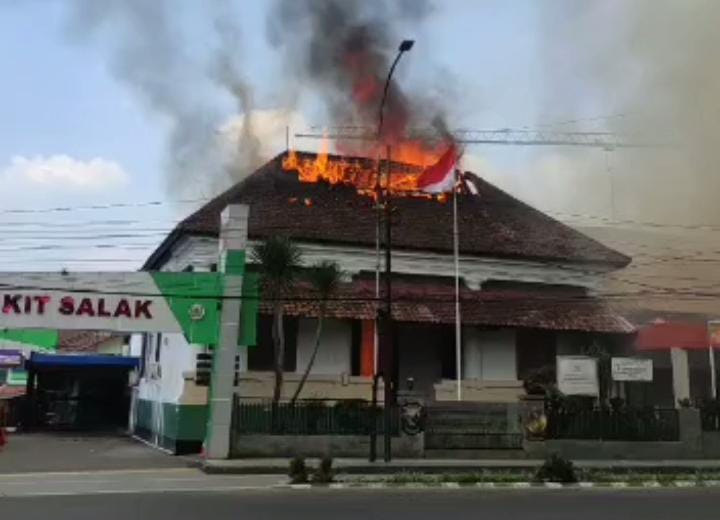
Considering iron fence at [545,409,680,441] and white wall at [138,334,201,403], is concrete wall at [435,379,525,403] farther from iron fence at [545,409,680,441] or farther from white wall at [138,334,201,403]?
white wall at [138,334,201,403]

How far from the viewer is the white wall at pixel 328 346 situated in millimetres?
29516

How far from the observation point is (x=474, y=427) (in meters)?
24.6

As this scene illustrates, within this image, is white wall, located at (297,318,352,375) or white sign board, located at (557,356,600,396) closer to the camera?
white sign board, located at (557,356,600,396)

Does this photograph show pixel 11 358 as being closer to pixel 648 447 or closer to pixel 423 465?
pixel 423 465

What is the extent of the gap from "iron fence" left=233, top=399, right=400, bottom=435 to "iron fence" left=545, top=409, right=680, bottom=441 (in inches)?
191

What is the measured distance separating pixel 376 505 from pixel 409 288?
54.7 feet

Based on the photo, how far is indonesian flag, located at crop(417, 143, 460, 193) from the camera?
94.2ft

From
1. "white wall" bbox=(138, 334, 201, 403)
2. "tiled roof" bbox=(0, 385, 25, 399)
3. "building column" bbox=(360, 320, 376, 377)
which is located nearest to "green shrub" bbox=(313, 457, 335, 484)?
"white wall" bbox=(138, 334, 201, 403)

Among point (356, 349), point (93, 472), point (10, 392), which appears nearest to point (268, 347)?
point (356, 349)

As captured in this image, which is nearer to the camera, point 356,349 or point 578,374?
point 578,374

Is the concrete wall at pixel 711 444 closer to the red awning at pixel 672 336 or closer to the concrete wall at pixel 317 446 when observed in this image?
the red awning at pixel 672 336

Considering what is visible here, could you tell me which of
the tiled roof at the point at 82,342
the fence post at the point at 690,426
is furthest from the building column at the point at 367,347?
the tiled roof at the point at 82,342

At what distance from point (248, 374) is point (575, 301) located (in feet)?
41.6

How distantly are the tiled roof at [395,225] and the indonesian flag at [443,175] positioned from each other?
149 centimetres
